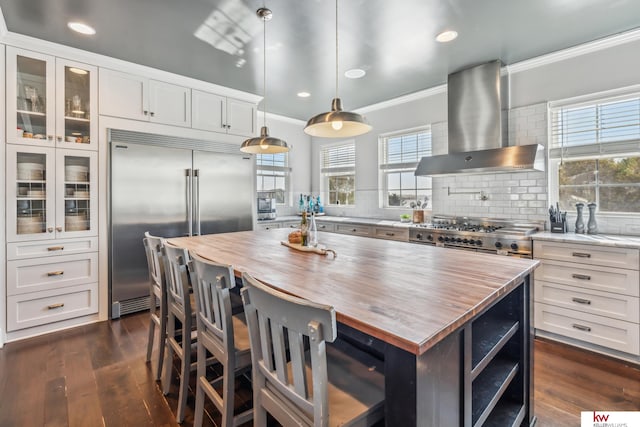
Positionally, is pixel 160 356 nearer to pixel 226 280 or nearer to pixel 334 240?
pixel 226 280

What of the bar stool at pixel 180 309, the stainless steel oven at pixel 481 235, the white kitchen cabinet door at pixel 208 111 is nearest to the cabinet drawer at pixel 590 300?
the stainless steel oven at pixel 481 235

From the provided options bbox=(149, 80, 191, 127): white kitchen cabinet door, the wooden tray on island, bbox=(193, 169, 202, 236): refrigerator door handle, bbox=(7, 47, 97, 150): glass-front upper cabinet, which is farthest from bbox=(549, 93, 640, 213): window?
bbox=(7, 47, 97, 150): glass-front upper cabinet

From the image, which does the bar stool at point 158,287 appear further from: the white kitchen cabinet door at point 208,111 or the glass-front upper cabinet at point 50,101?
the white kitchen cabinet door at point 208,111

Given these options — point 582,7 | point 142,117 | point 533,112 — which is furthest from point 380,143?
point 142,117

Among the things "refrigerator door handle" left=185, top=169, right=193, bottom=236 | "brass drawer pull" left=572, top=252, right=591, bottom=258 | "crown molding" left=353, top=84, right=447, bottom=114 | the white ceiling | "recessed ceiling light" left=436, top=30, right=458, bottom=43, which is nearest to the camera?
the white ceiling

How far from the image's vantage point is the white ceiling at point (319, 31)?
7.30 ft

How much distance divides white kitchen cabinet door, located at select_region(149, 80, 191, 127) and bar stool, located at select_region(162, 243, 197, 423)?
2.13 m

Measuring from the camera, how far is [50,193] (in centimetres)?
281

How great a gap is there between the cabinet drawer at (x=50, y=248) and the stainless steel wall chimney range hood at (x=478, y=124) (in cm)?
369

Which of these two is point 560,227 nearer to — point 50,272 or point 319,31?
point 319,31

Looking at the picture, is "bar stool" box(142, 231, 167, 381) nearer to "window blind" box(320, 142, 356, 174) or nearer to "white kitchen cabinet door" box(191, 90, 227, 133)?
"white kitchen cabinet door" box(191, 90, 227, 133)

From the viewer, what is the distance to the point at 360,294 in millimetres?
1162

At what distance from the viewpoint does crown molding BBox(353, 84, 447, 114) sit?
391 centimetres

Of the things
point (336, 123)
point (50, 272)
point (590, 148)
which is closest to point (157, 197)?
point (50, 272)
